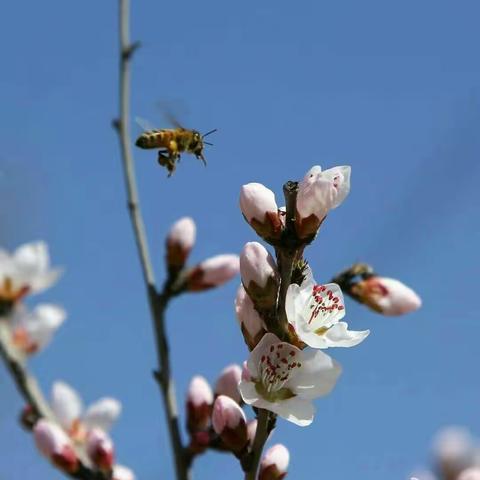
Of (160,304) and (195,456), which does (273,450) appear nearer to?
(195,456)

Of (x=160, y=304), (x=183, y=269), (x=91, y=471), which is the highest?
(x=183, y=269)

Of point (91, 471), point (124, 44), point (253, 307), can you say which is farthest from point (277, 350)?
point (124, 44)

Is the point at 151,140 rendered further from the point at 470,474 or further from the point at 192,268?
the point at 470,474

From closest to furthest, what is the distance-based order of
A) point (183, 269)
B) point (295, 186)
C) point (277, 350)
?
point (277, 350) < point (295, 186) < point (183, 269)

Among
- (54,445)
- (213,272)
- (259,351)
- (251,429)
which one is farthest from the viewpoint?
(213,272)

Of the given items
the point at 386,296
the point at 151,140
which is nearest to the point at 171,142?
the point at 151,140
